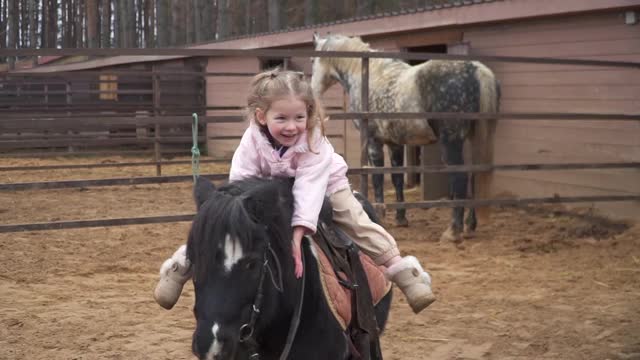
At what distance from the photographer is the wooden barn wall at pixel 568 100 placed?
7898 millimetres

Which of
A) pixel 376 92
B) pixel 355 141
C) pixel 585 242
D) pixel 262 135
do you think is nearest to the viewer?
pixel 262 135

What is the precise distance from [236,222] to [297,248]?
10.8 inches

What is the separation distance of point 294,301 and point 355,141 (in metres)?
10.3

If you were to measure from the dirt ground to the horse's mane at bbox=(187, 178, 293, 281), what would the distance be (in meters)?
2.23

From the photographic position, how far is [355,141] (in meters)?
12.5

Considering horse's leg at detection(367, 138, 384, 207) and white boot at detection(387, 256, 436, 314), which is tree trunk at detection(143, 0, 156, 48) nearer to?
horse's leg at detection(367, 138, 384, 207)

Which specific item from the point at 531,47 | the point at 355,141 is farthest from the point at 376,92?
the point at 355,141

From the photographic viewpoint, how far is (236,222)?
197cm

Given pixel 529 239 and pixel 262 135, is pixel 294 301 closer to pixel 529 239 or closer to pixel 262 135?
pixel 262 135

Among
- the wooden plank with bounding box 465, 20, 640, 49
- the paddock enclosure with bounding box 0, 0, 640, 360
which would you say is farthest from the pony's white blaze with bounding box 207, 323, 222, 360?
the wooden plank with bounding box 465, 20, 640, 49

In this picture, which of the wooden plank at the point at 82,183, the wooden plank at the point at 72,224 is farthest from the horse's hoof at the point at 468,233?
the wooden plank at the point at 72,224

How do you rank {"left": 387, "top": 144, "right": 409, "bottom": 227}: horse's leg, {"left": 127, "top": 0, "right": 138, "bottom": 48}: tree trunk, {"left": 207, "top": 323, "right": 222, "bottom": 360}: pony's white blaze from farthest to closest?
{"left": 127, "top": 0, "right": 138, "bottom": 48}: tree trunk < {"left": 387, "top": 144, "right": 409, "bottom": 227}: horse's leg < {"left": 207, "top": 323, "right": 222, "bottom": 360}: pony's white blaze

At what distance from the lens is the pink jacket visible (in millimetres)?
2238

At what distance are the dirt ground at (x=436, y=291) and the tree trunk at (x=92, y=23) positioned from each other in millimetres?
21952
